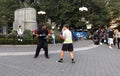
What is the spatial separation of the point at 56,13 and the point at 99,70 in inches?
1359

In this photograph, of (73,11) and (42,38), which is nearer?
(42,38)

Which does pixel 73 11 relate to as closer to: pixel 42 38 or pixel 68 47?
pixel 42 38

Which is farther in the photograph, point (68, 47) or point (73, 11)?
point (73, 11)

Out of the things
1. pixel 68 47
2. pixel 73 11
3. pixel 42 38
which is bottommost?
pixel 68 47

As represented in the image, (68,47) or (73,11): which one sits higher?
(73,11)

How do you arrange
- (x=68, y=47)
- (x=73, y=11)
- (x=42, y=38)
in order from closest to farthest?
1. (x=68, y=47)
2. (x=42, y=38)
3. (x=73, y=11)

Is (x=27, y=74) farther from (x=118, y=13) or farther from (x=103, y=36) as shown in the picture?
(x=118, y=13)

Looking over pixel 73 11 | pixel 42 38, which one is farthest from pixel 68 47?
pixel 73 11

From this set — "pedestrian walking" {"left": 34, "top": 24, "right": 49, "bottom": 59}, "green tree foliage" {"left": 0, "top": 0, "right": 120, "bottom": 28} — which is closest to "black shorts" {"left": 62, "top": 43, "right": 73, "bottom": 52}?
"pedestrian walking" {"left": 34, "top": 24, "right": 49, "bottom": 59}

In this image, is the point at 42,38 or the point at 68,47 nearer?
the point at 68,47

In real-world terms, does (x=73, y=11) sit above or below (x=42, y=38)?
above

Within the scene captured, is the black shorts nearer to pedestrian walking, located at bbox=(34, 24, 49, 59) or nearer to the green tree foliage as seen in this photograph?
pedestrian walking, located at bbox=(34, 24, 49, 59)

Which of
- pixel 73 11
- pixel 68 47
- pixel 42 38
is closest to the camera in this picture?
pixel 68 47

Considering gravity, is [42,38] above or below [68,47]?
above
